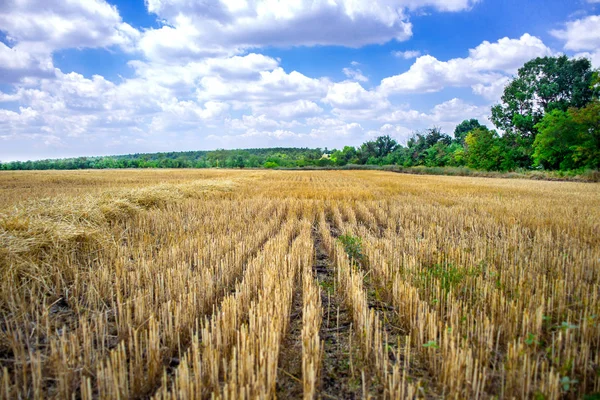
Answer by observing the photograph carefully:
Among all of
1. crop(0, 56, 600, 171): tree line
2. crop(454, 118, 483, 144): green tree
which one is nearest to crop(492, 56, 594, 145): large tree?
crop(0, 56, 600, 171): tree line

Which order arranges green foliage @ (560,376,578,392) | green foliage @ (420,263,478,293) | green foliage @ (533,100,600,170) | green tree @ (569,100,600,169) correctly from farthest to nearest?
green foliage @ (533,100,600,170) < green tree @ (569,100,600,169) < green foliage @ (420,263,478,293) < green foliage @ (560,376,578,392)

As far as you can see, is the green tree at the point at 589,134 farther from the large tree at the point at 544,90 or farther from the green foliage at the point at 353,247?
the green foliage at the point at 353,247

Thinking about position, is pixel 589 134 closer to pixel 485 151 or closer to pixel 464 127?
pixel 485 151

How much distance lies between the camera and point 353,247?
4.64 m

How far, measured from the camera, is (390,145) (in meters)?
83.6

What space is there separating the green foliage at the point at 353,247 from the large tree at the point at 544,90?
143 ft

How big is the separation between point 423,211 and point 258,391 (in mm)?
6987

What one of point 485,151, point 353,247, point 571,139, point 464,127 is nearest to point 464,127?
point 464,127

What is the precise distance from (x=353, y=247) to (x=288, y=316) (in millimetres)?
2208

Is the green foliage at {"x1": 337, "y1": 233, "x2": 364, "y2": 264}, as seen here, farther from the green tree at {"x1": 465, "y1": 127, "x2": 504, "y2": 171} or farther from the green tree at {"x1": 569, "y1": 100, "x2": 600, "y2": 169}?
the green tree at {"x1": 465, "y1": 127, "x2": 504, "y2": 171}

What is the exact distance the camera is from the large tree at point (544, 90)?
39.6m

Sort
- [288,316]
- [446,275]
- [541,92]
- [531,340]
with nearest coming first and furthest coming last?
1. [531,340]
2. [288,316]
3. [446,275]
4. [541,92]

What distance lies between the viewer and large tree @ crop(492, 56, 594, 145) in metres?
39.6

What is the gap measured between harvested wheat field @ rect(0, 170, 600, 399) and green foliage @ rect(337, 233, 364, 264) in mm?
30
